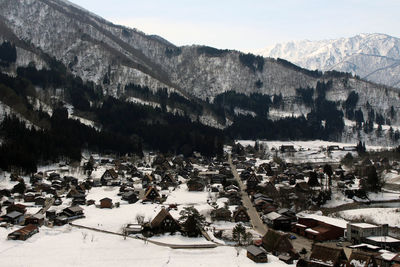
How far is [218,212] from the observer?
50.9 meters

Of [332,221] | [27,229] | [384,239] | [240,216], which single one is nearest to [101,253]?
[27,229]

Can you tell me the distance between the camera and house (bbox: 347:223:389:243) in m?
44.1

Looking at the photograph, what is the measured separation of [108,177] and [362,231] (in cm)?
4845

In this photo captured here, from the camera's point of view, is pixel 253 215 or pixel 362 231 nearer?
pixel 362 231

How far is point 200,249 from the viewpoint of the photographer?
39.1 m

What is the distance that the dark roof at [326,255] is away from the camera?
116ft

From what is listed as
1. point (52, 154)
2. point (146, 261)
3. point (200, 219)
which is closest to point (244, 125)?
point (52, 154)

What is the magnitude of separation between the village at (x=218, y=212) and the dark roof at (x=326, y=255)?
0.10 metres

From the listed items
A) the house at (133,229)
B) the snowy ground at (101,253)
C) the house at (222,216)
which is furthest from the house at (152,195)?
the snowy ground at (101,253)

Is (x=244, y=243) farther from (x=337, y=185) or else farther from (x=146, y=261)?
(x=337, y=185)

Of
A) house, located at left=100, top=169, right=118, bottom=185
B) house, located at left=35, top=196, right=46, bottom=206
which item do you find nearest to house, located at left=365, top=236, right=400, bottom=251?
house, located at left=35, top=196, right=46, bottom=206

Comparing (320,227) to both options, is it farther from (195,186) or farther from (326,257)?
(195,186)

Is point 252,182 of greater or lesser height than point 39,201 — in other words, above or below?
above

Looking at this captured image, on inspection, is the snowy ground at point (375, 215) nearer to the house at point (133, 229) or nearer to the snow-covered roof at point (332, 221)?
the snow-covered roof at point (332, 221)
